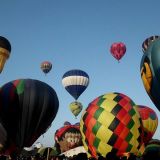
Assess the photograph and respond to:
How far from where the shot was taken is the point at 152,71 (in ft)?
46.2

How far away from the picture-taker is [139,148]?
1488cm

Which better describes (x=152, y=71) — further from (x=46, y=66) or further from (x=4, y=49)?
(x=46, y=66)

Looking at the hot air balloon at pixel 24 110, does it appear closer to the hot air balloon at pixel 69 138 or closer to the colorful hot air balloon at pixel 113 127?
the colorful hot air balloon at pixel 113 127

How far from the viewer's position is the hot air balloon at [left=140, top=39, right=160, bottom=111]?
13.8 metres

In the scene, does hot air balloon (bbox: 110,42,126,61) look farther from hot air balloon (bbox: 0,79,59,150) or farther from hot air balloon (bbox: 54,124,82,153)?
hot air balloon (bbox: 0,79,59,150)

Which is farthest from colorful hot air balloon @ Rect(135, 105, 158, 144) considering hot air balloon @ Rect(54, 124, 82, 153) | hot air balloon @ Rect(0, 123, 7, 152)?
hot air balloon @ Rect(0, 123, 7, 152)

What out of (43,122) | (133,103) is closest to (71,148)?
(43,122)

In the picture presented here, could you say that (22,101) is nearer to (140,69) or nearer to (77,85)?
(140,69)

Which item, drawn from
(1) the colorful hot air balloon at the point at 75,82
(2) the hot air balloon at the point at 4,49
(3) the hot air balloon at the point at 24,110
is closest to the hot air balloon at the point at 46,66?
(1) the colorful hot air balloon at the point at 75,82

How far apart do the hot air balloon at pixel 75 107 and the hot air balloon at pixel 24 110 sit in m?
23.3

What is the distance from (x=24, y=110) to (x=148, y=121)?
975 centimetres

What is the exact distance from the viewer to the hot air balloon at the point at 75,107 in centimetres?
4055

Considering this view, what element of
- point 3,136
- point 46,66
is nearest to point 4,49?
point 3,136

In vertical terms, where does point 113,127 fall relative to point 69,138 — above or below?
above
